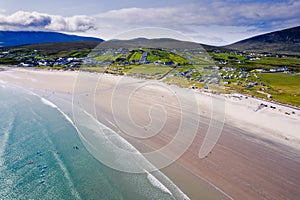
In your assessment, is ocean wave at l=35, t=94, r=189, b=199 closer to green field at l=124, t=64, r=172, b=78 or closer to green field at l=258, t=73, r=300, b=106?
green field at l=124, t=64, r=172, b=78

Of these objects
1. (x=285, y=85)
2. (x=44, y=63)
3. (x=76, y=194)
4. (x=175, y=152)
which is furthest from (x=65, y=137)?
(x=44, y=63)

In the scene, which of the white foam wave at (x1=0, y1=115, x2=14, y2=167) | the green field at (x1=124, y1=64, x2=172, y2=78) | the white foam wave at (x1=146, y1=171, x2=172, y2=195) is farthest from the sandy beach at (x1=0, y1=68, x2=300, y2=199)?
the green field at (x1=124, y1=64, x2=172, y2=78)

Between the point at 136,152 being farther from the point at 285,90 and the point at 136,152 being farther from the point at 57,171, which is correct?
the point at 285,90

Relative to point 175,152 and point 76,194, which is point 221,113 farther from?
point 76,194

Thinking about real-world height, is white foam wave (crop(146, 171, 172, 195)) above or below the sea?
above

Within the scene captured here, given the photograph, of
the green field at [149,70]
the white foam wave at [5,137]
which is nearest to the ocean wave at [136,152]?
the white foam wave at [5,137]

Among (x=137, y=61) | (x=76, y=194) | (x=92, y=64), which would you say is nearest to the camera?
(x=76, y=194)

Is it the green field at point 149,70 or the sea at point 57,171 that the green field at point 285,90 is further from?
the sea at point 57,171
